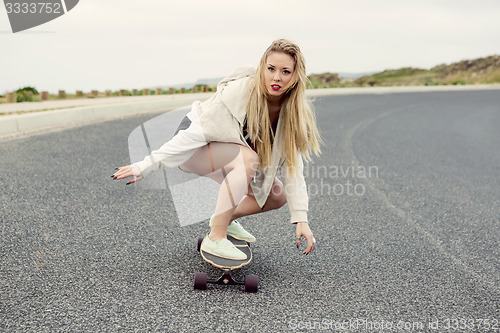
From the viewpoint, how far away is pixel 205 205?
183 inches

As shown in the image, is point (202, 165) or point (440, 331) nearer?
point (440, 331)

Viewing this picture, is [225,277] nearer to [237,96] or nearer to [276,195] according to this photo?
[276,195]

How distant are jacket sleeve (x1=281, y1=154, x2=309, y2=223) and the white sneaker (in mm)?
380

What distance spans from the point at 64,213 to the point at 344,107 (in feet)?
39.6

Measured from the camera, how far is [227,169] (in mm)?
3076

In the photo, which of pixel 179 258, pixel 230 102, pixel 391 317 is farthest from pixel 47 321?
pixel 391 317

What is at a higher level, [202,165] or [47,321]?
[202,165]

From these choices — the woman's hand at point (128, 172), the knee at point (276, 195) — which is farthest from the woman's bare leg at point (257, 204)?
the woman's hand at point (128, 172)

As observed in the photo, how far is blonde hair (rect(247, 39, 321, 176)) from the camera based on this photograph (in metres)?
2.83

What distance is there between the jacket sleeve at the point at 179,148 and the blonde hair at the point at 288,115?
0.30 metres

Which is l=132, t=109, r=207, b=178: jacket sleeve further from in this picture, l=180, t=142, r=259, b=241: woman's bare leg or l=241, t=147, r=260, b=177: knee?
l=241, t=147, r=260, b=177: knee

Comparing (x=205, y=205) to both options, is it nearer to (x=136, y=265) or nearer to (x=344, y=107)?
(x=136, y=265)

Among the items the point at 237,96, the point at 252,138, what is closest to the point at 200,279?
the point at 252,138

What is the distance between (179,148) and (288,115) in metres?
0.65
